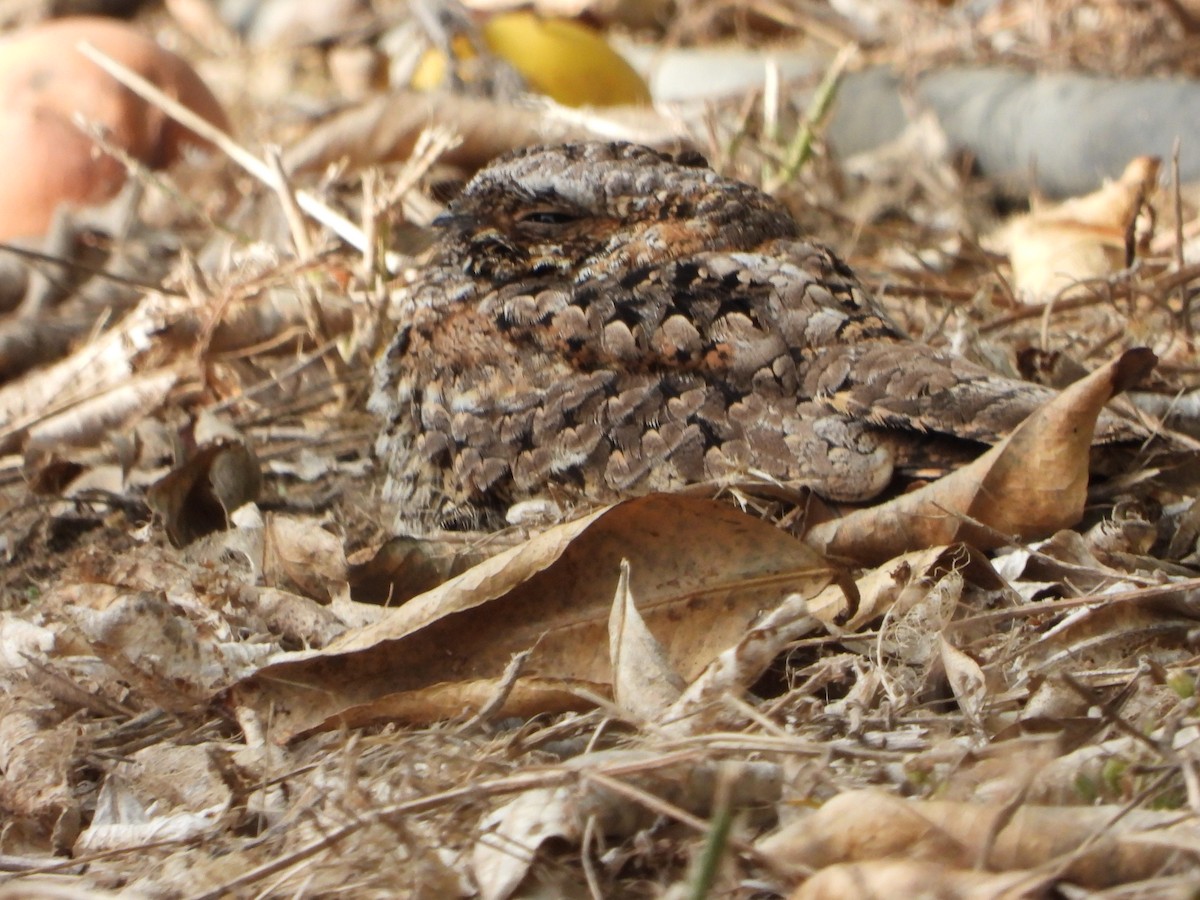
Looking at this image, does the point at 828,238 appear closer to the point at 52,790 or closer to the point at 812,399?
the point at 812,399

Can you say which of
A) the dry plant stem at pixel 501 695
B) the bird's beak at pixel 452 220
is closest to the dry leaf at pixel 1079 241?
the bird's beak at pixel 452 220

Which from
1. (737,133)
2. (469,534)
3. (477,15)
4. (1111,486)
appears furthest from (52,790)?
(477,15)

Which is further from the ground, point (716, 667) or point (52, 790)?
point (716, 667)

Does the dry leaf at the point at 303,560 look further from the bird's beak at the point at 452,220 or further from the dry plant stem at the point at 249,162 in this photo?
the dry plant stem at the point at 249,162

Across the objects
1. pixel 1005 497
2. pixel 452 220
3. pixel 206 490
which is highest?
pixel 452 220

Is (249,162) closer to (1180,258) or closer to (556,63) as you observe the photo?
(556,63)

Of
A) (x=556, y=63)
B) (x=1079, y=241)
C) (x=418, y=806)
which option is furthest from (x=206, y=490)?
(x=556, y=63)

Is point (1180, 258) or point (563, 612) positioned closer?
point (563, 612)
